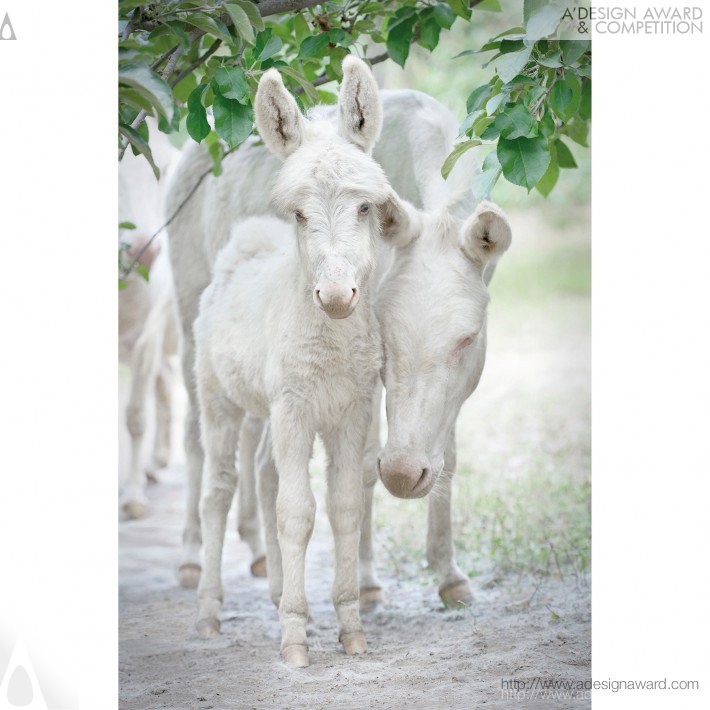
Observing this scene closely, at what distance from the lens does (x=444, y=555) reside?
4109 millimetres

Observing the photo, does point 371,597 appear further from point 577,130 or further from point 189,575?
point 577,130

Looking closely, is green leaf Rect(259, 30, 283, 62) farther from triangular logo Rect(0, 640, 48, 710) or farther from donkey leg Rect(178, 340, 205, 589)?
donkey leg Rect(178, 340, 205, 589)

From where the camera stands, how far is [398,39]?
11.5ft

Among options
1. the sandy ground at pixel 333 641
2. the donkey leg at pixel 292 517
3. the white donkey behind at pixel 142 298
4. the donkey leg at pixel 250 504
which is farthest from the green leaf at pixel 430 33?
the white donkey behind at pixel 142 298

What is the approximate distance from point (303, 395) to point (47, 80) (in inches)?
47.9

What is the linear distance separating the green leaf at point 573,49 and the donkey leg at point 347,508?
1211mm

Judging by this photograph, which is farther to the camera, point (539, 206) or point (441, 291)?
point (539, 206)

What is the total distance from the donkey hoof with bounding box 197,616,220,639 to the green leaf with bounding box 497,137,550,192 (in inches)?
78.2

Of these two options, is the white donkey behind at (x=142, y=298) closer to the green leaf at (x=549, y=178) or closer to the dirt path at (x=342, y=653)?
the dirt path at (x=342, y=653)

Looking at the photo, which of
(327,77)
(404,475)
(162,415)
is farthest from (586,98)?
(162,415)

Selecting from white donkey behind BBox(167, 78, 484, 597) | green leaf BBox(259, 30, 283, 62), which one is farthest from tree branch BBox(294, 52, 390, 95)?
green leaf BBox(259, 30, 283, 62)

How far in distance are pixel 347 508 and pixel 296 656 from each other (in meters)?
0.48
